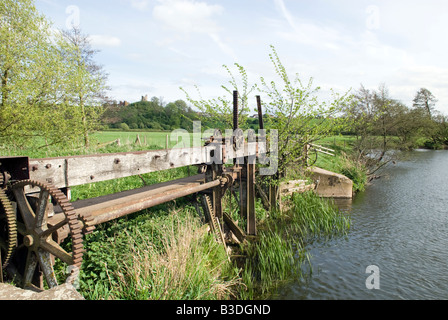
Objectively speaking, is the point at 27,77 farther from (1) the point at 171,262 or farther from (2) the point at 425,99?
(2) the point at 425,99

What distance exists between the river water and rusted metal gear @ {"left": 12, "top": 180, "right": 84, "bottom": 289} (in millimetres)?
4147

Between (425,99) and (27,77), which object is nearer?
(27,77)

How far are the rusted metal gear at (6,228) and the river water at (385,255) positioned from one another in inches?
177

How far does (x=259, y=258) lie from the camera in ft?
23.4

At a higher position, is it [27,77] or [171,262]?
[27,77]

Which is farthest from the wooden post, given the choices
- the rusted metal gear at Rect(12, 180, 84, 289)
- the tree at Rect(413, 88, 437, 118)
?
the tree at Rect(413, 88, 437, 118)

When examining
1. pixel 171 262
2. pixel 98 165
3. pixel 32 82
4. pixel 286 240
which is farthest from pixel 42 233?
pixel 32 82

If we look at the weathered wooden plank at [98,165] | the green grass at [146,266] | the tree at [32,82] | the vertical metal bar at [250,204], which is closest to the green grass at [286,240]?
the vertical metal bar at [250,204]

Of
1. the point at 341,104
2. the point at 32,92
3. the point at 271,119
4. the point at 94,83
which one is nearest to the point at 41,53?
the point at 32,92

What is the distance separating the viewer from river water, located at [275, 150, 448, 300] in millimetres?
6758

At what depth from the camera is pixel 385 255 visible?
870 centimetres

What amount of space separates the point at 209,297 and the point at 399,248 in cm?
647

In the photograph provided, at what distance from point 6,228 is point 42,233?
63cm

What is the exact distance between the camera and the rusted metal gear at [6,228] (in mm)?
3489
